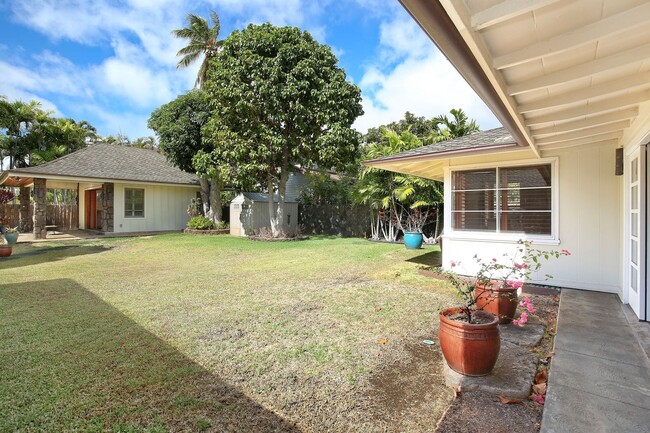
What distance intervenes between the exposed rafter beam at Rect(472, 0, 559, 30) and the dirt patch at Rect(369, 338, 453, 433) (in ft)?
8.25

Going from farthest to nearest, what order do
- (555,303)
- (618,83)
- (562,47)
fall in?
(555,303)
(618,83)
(562,47)

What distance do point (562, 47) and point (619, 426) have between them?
2482 mm

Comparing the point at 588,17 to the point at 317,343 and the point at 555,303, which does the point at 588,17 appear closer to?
the point at 317,343

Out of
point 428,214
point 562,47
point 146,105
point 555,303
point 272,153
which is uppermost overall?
point 146,105

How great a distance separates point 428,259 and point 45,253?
11.2m

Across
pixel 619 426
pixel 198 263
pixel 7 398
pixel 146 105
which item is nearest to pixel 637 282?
pixel 619 426

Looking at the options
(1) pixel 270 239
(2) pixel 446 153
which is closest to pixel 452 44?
(2) pixel 446 153

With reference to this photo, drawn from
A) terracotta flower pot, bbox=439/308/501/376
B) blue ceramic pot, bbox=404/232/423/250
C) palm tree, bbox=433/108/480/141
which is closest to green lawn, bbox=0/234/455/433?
terracotta flower pot, bbox=439/308/501/376

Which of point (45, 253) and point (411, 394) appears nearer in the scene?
point (411, 394)

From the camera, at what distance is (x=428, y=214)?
13.2 metres

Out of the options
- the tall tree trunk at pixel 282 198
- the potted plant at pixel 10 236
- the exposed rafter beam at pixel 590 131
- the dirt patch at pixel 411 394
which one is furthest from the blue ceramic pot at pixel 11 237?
the exposed rafter beam at pixel 590 131

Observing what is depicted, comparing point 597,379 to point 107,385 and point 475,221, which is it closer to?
point 107,385

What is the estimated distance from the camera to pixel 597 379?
2.64 metres

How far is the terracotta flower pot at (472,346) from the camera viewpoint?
2.63 meters
